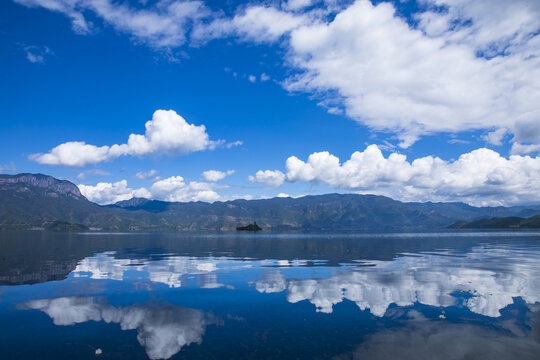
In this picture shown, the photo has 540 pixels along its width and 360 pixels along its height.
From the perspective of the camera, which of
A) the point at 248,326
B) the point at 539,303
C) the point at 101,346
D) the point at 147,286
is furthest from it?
the point at 147,286

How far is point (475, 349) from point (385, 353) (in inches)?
201

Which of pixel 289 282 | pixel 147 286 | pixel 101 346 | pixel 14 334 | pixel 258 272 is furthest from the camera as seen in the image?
pixel 258 272

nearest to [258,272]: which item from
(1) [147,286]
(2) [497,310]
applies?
(1) [147,286]

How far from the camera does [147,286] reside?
33844 millimetres

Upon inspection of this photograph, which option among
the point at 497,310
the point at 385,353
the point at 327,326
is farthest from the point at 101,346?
the point at 497,310

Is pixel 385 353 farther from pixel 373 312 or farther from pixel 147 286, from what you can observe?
pixel 147 286

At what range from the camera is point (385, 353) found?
53.4 ft

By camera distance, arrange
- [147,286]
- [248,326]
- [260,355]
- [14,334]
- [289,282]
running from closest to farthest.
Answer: [260,355]
[14,334]
[248,326]
[147,286]
[289,282]

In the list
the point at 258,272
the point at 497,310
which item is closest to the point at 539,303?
the point at 497,310

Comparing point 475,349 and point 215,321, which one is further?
point 215,321

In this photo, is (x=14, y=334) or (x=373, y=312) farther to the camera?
(x=373, y=312)

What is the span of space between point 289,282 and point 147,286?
51.2 ft

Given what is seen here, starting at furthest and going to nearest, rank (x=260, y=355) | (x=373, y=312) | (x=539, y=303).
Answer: (x=539, y=303), (x=373, y=312), (x=260, y=355)

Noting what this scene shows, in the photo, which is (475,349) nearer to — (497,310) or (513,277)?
(497,310)
